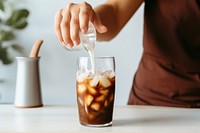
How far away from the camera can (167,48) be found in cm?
110

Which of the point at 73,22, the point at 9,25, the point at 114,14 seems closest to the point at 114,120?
the point at 73,22

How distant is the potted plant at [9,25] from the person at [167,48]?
779 mm

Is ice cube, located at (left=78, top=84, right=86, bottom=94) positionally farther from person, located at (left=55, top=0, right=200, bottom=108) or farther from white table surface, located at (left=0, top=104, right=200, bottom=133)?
person, located at (left=55, top=0, right=200, bottom=108)

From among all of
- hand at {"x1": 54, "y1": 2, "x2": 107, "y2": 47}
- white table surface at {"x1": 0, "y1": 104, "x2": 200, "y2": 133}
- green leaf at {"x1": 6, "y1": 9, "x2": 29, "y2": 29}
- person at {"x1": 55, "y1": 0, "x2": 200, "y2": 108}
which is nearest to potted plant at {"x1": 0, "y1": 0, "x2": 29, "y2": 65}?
green leaf at {"x1": 6, "y1": 9, "x2": 29, "y2": 29}

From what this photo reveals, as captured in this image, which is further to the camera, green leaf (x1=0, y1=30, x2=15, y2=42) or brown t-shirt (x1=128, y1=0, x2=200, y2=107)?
green leaf (x1=0, y1=30, x2=15, y2=42)

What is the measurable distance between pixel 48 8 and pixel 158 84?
0.92 m

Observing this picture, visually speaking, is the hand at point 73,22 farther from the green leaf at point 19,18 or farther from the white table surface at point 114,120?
the green leaf at point 19,18

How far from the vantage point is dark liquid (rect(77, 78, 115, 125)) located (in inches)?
26.6

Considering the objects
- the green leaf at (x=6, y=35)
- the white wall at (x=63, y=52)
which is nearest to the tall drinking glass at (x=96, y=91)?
the white wall at (x=63, y=52)

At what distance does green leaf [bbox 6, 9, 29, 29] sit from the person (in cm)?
76

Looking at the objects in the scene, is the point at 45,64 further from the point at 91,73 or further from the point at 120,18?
the point at 91,73

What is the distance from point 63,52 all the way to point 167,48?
813mm

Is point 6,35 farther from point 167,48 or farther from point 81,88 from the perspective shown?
point 81,88

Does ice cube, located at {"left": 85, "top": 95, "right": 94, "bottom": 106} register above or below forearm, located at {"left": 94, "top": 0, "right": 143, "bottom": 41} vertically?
below
